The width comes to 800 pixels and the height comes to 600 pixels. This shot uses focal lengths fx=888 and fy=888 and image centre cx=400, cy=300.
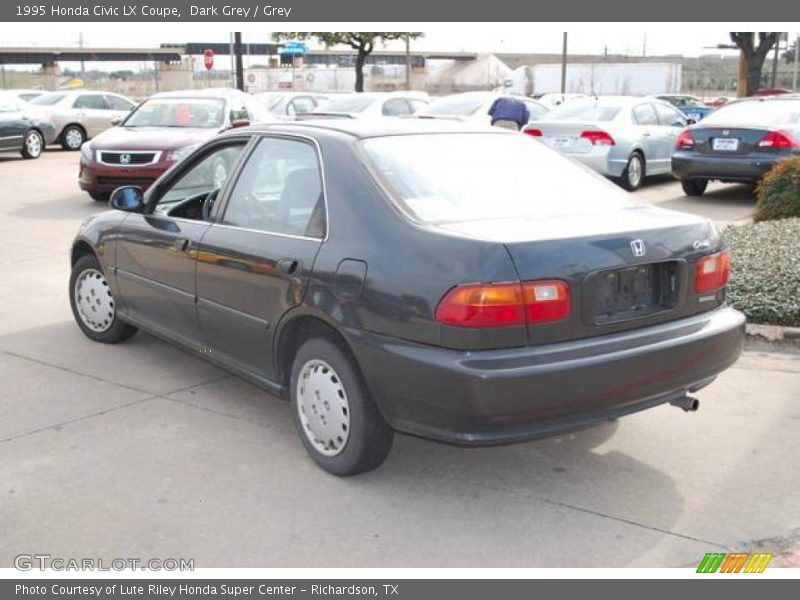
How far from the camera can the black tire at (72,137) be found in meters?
22.3

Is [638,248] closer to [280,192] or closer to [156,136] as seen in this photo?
[280,192]

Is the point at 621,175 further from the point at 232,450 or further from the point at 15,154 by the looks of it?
the point at 15,154

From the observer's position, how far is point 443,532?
3586 mm

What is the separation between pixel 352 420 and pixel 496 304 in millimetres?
904

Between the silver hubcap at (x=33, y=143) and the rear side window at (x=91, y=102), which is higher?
the rear side window at (x=91, y=102)

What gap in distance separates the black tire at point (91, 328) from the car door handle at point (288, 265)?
2.17 metres

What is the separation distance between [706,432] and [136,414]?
3.04m

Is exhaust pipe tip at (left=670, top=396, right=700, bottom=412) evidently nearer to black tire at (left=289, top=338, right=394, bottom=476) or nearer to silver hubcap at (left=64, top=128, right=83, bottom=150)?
black tire at (left=289, top=338, right=394, bottom=476)

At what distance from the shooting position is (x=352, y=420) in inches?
152

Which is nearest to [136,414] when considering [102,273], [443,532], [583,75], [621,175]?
[102,273]

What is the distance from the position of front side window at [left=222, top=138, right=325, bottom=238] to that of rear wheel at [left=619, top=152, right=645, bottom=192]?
10010 mm

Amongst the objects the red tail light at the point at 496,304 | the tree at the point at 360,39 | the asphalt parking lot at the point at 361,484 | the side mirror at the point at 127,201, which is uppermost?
the tree at the point at 360,39

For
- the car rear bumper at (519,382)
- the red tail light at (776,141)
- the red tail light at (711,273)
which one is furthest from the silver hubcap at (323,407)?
the red tail light at (776,141)

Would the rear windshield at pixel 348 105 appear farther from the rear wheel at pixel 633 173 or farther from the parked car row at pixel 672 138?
the rear wheel at pixel 633 173
